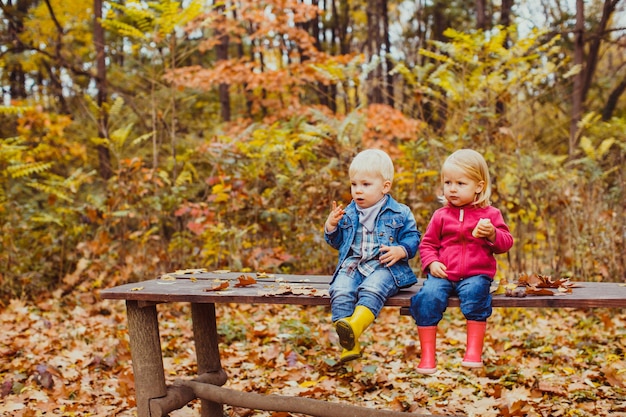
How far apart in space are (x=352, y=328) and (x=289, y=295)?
0.37m

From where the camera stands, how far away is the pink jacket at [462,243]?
274 cm

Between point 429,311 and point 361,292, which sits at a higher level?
point 361,292

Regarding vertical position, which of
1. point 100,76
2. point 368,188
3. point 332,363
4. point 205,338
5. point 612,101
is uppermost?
point 100,76

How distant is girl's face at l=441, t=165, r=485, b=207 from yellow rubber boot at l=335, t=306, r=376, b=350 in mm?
698

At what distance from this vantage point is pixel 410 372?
4301 mm

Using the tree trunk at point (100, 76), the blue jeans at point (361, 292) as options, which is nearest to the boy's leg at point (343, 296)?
the blue jeans at point (361, 292)

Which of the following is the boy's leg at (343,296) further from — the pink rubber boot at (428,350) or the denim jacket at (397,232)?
the pink rubber boot at (428,350)

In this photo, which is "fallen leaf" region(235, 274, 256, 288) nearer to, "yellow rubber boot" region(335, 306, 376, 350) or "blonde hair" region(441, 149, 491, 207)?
"yellow rubber boot" region(335, 306, 376, 350)

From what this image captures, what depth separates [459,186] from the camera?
2.80m

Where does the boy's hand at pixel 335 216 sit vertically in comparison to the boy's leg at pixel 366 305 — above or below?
above

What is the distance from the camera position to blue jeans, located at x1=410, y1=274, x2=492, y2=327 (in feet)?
8.64

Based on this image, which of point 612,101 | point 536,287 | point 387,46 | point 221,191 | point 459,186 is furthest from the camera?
point 387,46

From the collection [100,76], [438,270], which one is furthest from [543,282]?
[100,76]

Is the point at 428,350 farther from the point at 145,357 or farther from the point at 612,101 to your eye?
the point at 612,101
